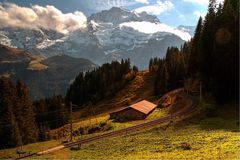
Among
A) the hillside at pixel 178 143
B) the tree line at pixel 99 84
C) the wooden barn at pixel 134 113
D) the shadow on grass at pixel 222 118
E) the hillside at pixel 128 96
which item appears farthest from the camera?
the tree line at pixel 99 84

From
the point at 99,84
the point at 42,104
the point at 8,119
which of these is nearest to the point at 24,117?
the point at 8,119

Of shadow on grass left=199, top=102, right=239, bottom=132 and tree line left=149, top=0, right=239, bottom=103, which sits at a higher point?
tree line left=149, top=0, right=239, bottom=103

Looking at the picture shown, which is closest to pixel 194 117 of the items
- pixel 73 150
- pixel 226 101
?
pixel 226 101

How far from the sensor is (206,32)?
3410 inches

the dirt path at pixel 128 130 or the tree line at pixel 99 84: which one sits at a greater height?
the tree line at pixel 99 84

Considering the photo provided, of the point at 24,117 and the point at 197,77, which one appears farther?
the point at 197,77

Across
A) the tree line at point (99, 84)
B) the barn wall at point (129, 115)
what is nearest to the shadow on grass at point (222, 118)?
the barn wall at point (129, 115)

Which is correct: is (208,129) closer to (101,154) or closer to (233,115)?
(233,115)

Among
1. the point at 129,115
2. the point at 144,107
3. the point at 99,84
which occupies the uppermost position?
the point at 99,84

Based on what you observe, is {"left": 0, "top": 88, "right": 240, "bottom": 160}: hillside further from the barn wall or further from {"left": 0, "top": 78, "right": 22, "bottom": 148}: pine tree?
{"left": 0, "top": 78, "right": 22, "bottom": 148}: pine tree

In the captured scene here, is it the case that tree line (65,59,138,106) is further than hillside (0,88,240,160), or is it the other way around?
tree line (65,59,138,106)

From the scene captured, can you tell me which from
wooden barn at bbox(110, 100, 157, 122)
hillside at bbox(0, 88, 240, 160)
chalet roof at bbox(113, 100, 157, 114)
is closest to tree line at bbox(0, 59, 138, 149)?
wooden barn at bbox(110, 100, 157, 122)

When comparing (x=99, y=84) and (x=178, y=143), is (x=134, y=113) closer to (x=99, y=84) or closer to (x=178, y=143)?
(x=178, y=143)

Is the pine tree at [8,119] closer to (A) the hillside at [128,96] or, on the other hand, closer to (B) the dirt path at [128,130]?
(B) the dirt path at [128,130]
